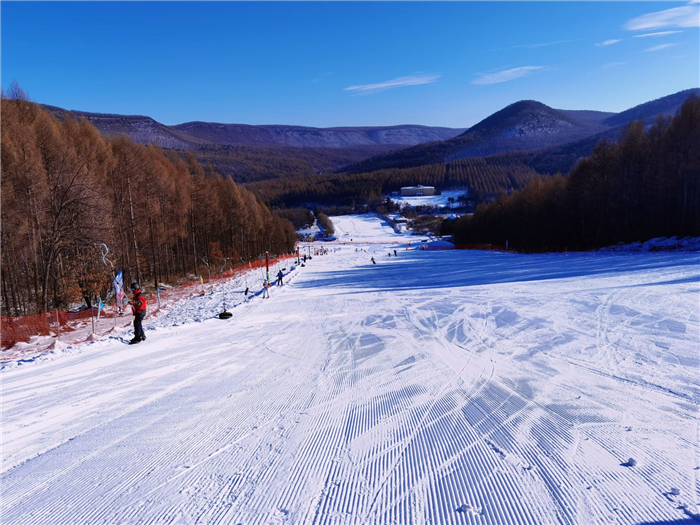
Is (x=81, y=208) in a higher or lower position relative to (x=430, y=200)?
higher

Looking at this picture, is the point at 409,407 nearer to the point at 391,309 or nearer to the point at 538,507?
the point at 538,507

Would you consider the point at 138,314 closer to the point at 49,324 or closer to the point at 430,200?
the point at 49,324

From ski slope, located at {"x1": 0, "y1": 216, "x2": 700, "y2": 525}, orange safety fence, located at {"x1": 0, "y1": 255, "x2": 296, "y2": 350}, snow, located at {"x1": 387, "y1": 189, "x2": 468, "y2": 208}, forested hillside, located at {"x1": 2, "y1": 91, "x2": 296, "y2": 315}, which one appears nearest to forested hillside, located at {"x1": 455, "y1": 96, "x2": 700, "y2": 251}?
ski slope, located at {"x1": 0, "y1": 216, "x2": 700, "y2": 525}

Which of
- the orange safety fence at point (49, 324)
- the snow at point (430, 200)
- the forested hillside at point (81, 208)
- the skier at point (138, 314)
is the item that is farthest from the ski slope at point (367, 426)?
the snow at point (430, 200)

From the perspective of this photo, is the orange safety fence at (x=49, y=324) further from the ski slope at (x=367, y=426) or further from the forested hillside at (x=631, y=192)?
A: the forested hillside at (x=631, y=192)

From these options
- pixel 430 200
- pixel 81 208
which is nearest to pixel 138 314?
pixel 81 208

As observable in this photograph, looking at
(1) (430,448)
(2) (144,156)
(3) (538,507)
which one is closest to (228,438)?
(1) (430,448)
